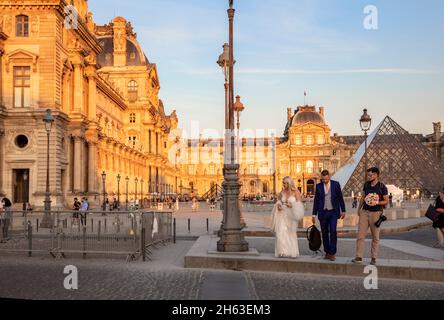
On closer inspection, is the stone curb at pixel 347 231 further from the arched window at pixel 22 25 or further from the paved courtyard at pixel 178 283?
the arched window at pixel 22 25

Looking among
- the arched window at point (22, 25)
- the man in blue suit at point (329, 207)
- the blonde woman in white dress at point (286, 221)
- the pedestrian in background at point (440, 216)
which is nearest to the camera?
the man in blue suit at point (329, 207)

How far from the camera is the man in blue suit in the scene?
1020cm

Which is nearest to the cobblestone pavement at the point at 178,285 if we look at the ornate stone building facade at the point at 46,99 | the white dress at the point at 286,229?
the white dress at the point at 286,229

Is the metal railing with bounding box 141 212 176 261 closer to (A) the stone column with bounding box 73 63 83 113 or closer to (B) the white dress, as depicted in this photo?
(B) the white dress

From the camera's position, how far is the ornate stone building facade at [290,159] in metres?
125

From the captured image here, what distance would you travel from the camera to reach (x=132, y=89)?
75625 mm

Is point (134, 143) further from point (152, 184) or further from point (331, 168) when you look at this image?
point (331, 168)

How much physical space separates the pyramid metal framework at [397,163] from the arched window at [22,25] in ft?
125

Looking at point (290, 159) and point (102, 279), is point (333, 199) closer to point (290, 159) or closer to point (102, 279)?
point (102, 279)

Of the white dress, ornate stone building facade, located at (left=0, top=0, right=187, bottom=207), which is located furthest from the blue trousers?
ornate stone building facade, located at (left=0, top=0, right=187, bottom=207)

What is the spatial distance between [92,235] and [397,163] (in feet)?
166

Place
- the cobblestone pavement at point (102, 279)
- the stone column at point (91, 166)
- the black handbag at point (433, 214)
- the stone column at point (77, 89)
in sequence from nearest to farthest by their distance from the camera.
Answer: the cobblestone pavement at point (102, 279), the black handbag at point (433, 214), the stone column at point (77, 89), the stone column at point (91, 166)

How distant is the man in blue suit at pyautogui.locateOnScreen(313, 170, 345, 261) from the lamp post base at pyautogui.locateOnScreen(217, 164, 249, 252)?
1.98m

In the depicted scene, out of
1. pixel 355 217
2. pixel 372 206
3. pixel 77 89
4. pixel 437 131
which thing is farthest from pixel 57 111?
pixel 437 131
